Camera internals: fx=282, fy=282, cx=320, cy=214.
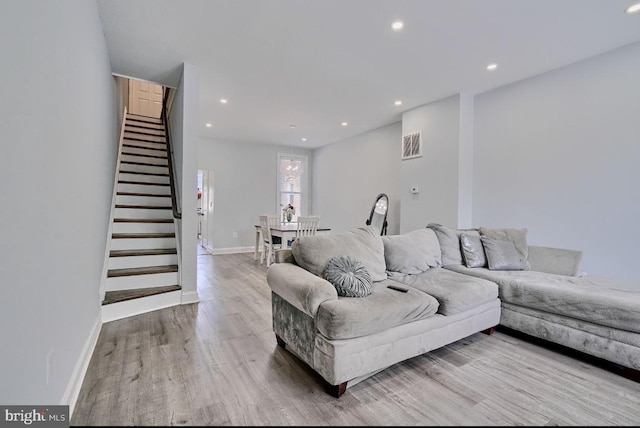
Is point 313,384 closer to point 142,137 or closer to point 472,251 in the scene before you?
point 472,251

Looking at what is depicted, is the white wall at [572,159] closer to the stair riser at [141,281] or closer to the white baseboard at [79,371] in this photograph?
the stair riser at [141,281]

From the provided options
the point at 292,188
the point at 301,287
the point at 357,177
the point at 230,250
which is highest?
the point at 357,177

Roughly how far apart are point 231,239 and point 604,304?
6.36 m

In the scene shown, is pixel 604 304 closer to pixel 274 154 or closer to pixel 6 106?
pixel 6 106

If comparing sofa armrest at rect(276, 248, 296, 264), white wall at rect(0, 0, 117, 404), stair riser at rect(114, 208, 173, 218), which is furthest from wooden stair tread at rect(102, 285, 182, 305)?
sofa armrest at rect(276, 248, 296, 264)

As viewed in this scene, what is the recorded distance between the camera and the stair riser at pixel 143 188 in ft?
14.3

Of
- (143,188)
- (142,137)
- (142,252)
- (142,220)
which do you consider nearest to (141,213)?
(142,220)

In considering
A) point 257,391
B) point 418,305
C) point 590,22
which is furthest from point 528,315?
point 590,22

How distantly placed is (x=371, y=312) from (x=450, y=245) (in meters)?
1.88

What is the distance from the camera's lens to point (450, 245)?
3184 millimetres

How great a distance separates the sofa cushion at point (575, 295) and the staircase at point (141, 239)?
3.42 meters

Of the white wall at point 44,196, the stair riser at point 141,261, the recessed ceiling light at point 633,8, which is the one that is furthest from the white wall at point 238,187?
the recessed ceiling light at point 633,8

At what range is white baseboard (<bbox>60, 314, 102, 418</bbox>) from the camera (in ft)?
4.96

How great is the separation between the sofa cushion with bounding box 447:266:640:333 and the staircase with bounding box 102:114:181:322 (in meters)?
3.42
